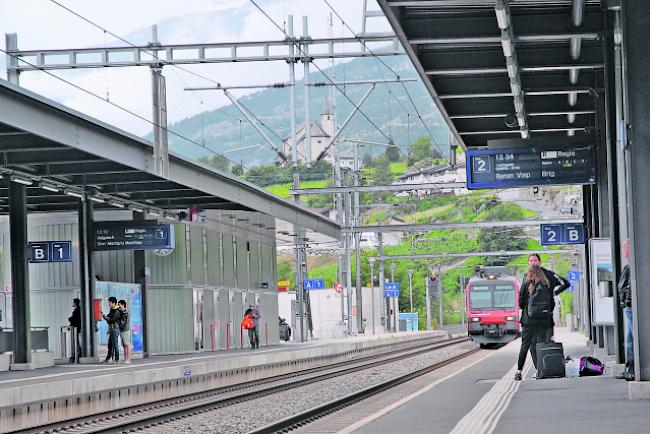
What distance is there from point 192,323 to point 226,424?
21773 mm

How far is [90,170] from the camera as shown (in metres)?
27.9

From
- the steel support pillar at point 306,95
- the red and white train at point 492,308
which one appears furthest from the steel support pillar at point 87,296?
the red and white train at point 492,308

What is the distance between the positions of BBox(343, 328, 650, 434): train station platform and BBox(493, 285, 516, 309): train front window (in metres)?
32.9

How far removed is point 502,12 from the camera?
15.4 meters

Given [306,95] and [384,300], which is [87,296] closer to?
[306,95]

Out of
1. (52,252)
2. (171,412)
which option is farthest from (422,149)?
(171,412)

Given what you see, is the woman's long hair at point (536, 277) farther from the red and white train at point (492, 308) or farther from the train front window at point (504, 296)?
the train front window at point (504, 296)

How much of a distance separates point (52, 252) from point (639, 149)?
19476mm

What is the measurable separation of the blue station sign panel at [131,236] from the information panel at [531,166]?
33.4ft

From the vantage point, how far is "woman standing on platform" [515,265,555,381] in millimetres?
16578

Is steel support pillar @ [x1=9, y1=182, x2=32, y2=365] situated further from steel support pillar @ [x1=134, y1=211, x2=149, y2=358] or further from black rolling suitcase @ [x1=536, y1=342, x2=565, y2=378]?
black rolling suitcase @ [x1=536, y1=342, x2=565, y2=378]

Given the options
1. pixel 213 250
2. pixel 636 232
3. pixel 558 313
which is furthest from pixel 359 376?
pixel 558 313

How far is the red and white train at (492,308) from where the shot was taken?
1992 inches

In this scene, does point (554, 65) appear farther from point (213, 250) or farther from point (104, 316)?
point (213, 250)
